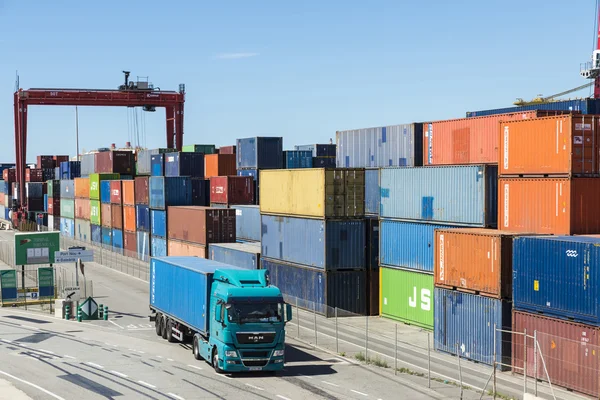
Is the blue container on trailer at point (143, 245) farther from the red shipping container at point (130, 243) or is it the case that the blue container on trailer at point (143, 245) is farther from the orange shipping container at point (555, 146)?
the orange shipping container at point (555, 146)

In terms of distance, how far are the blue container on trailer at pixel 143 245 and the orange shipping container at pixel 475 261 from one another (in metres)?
46.1

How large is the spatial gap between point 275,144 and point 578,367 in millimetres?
42721

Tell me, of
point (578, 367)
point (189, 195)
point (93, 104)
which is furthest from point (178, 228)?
point (578, 367)

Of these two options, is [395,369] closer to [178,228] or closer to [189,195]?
[178,228]

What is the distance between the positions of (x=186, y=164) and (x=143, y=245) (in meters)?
9.41

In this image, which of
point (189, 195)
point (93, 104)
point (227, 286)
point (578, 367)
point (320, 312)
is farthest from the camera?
point (93, 104)

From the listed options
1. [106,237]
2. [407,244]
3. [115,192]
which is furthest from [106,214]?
[407,244]

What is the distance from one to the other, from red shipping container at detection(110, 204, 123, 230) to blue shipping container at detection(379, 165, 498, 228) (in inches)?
1895

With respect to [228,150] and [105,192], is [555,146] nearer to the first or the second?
[228,150]

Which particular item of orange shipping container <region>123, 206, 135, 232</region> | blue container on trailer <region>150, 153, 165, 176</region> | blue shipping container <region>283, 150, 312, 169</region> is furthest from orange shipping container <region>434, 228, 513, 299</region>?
orange shipping container <region>123, 206, 135, 232</region>

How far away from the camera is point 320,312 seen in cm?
4884

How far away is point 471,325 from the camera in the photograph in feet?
118

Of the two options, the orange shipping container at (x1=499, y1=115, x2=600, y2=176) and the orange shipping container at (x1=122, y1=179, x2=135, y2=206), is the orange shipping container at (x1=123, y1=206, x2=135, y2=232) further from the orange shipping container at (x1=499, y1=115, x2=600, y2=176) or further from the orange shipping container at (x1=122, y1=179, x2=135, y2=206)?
the orange shipping container at (x1=499, y1=115, x2=600, y2=176)

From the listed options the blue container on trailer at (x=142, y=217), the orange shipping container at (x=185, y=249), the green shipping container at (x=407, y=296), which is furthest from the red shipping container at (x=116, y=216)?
the green shipping container at (x=407, y=296)
